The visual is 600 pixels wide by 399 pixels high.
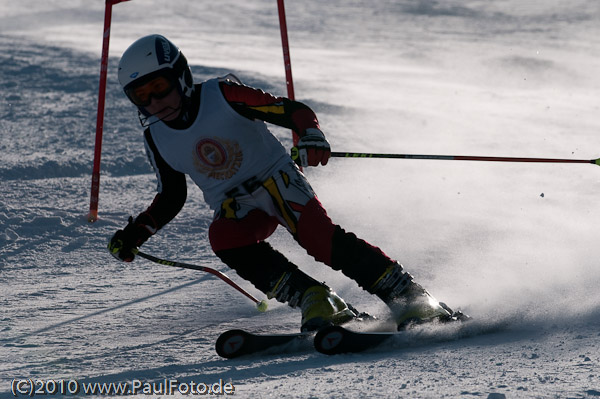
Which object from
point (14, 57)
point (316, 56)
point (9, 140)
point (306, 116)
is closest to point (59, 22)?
point (14, 57)

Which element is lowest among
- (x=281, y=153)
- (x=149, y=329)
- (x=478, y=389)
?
(x=149, y=329)

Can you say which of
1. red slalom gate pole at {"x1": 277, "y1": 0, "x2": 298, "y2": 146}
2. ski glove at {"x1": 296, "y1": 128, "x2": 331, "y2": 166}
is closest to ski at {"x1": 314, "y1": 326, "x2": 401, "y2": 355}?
ski glove at {"x1": 296, "y1": 128, "x2": 331, "y2": 166}

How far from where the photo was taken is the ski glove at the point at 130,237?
406 centimetres

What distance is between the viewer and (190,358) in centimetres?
364

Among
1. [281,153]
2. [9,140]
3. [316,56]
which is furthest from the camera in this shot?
[316,56]

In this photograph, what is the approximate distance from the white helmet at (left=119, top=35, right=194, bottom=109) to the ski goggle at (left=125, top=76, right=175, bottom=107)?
2 cm

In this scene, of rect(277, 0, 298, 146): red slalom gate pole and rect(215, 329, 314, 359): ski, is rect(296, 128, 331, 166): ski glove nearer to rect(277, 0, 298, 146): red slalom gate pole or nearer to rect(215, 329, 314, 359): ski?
rect(215, 329, 314, 359): ski

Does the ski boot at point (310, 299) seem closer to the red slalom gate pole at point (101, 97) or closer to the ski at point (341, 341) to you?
the ski at point (341, 341)

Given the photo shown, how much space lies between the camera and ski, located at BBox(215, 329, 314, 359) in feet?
11.3

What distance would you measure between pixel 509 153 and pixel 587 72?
490 centimetres

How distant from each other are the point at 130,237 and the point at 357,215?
2.63 metres

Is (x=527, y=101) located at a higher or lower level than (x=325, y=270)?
higher

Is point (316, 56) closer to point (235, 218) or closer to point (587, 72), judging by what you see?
point (587, 72)

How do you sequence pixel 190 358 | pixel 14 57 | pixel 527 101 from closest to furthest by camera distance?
pixel 190 358 < pixel 527 101 < pixel 14 57
